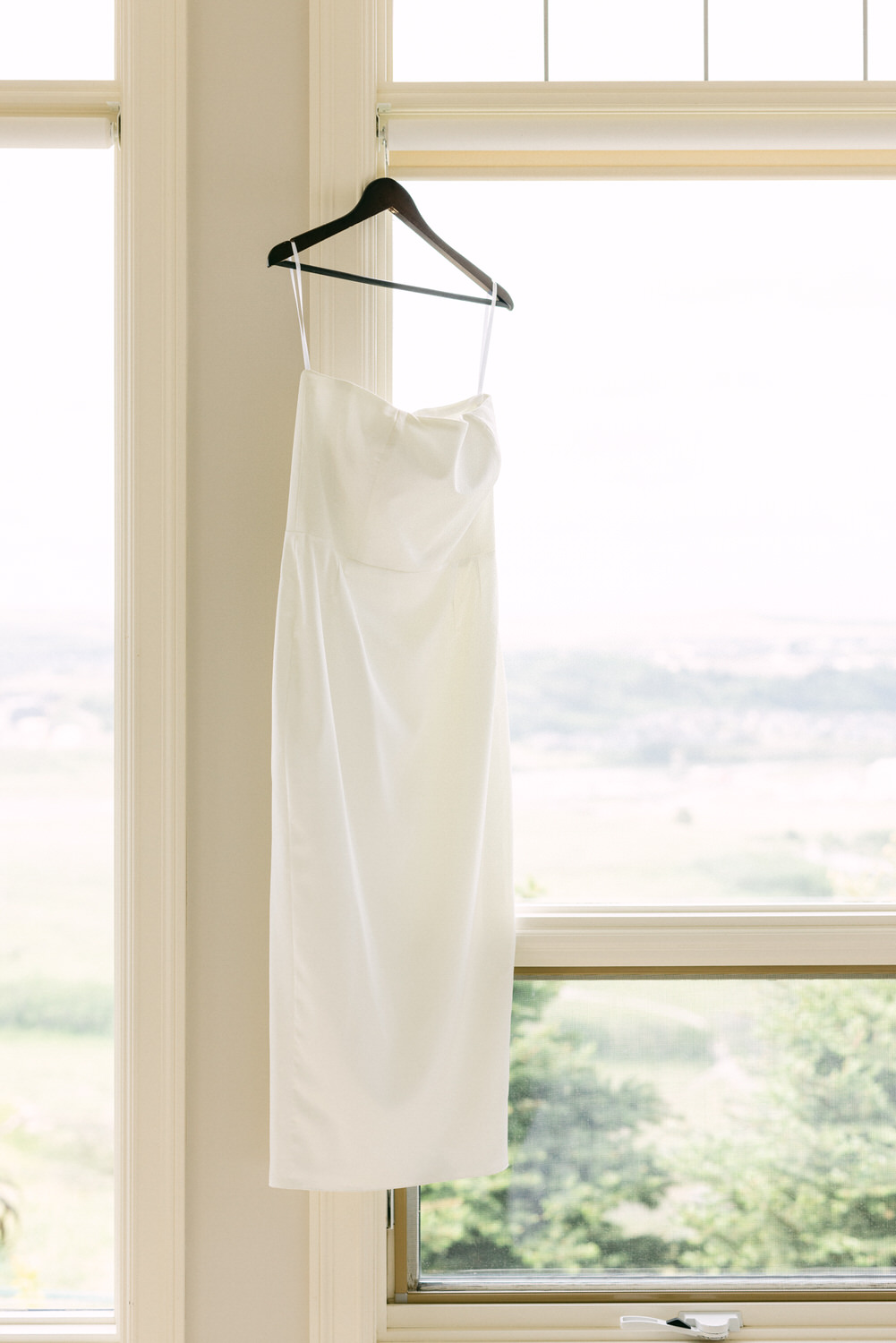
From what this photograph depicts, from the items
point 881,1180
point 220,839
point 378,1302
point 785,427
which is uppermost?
point 785,427

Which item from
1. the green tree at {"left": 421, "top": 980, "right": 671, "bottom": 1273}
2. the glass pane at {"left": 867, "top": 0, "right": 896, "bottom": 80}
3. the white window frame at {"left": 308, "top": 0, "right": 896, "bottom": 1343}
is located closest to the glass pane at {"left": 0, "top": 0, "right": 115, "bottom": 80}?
the white window frame at {"left": 308, "top": 0, "right": 896, "bottom": 1343}

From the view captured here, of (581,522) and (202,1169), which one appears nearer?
(202,1169)

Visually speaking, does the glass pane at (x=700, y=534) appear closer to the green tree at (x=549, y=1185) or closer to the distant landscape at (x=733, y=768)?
the distant landscape at (x=733, y=768)

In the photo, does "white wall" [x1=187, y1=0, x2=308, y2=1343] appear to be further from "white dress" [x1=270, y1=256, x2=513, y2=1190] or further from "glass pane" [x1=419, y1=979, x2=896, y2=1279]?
"glass pane" [x1=419, y1=979, x2=896, y2=1279]

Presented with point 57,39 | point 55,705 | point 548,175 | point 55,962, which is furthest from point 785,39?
point 55,962

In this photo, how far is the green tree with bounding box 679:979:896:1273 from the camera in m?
1.31

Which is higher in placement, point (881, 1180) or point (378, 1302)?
point (881, 1180)

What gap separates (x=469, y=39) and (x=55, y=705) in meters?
1.14

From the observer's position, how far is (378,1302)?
4.12 feet

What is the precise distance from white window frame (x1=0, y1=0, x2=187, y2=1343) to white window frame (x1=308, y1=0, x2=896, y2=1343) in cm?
19

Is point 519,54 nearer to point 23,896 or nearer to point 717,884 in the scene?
point 717,884

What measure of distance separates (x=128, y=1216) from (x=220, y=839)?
0.51m

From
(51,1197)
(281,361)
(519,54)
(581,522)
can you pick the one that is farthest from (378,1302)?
(519,54)

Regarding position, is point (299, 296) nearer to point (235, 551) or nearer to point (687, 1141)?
point (235, 551)
